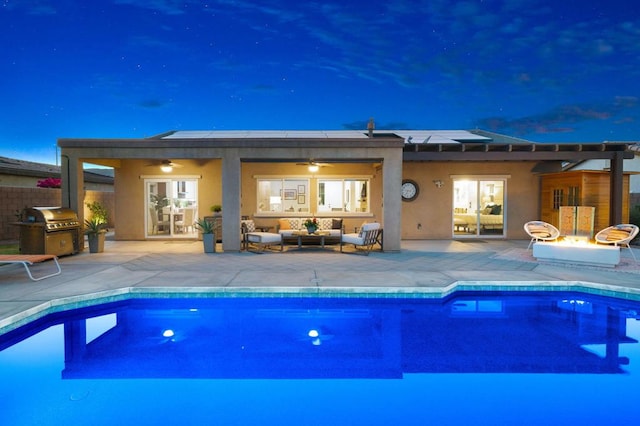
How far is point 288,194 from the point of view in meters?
13.1

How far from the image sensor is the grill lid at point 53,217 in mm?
8469

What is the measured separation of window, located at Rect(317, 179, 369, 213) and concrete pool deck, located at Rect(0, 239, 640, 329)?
118 inches

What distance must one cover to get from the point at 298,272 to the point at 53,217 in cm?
588

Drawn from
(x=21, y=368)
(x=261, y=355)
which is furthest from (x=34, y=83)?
(x=261, y=355)

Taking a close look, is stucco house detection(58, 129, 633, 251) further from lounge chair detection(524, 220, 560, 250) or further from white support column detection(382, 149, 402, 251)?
lounge chair detection(524, 220, 560, 250)

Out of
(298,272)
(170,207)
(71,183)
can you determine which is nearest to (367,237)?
(298,272)

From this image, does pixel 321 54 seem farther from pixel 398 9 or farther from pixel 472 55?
pixel 472 55

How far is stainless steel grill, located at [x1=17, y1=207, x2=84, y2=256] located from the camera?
27.6ft

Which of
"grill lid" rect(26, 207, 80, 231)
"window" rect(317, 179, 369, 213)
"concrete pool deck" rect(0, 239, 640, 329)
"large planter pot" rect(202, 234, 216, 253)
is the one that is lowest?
"concrete pool deck" rect(0, 239, 640, 329)

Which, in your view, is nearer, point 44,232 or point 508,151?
point 44,232

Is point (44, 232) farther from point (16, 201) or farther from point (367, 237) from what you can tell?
point (367, 237)

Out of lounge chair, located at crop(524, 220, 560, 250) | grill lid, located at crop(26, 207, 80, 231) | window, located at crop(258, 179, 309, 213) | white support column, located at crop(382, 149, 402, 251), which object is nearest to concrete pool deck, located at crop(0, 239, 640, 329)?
white support column, located at crop(382, 149, 402, 251)

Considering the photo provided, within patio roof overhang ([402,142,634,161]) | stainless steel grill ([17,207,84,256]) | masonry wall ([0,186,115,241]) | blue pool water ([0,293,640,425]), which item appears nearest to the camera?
blue pool water ([0,293,640,425])

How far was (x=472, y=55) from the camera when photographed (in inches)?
670
